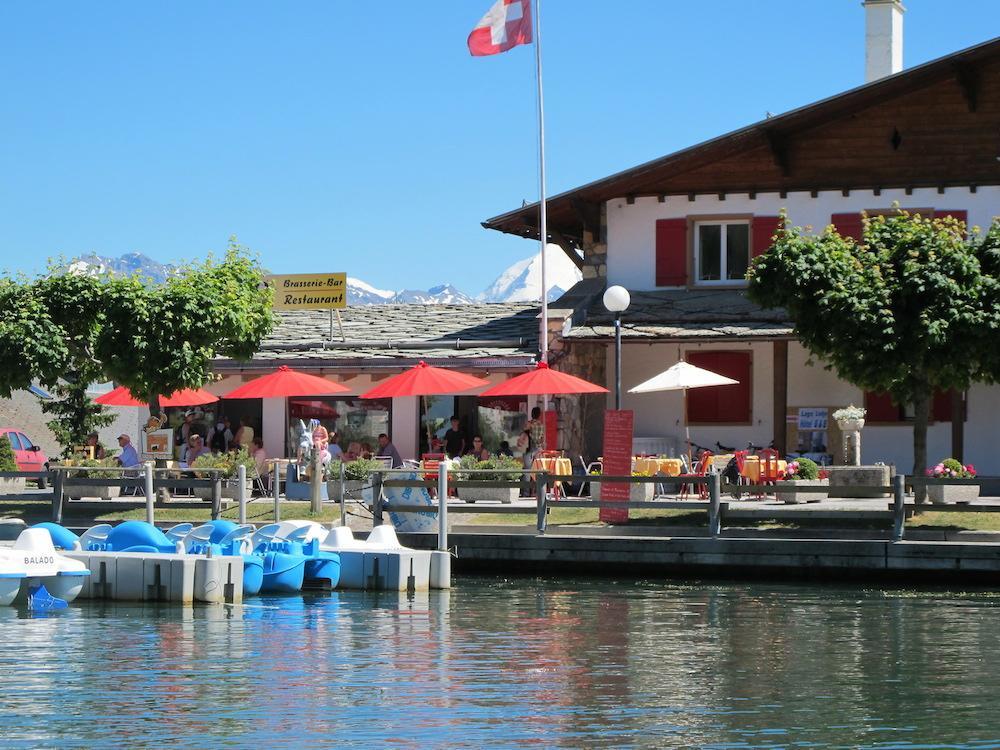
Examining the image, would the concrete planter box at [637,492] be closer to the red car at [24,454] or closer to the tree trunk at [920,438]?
the tree trunk at [920,438]

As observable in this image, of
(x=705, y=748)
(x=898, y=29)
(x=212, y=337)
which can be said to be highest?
(x=898, y=29)

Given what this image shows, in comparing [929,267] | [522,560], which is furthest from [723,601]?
[929,267]

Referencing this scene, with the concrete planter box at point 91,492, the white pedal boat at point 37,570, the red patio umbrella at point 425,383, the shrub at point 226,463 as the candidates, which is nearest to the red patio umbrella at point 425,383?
the red patio umbrella at point 425,383

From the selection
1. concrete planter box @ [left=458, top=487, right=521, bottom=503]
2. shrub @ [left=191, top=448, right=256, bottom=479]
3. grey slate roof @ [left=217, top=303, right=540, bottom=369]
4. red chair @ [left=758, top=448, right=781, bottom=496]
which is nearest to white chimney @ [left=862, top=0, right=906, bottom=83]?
grey slate roof @ [left=217, top=303, right=540, bottom=369]

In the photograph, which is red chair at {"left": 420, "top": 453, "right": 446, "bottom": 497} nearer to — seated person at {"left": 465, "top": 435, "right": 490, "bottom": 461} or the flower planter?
seated person at {"left": 465, "top": 435, "right": 490, "bottom": 461}

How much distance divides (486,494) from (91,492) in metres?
6.77

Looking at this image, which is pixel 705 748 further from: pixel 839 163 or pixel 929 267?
pixel 839 163

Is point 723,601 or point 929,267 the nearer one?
point 723,601

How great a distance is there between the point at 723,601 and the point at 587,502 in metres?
3.64

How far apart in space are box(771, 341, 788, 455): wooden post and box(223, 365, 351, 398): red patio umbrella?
793 cm

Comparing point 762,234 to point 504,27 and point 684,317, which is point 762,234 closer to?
point 684,317

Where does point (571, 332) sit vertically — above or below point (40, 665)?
above

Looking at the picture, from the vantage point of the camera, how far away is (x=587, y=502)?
946 inches

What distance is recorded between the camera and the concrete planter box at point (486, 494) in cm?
2642
